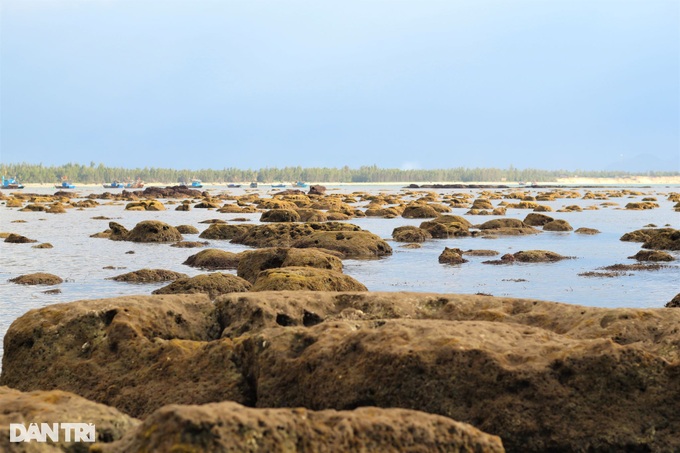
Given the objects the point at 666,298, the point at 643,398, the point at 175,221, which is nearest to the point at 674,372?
the point at 643,398

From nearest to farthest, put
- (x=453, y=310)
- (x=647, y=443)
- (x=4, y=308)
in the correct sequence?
(x=647, y=443) → (x=453, y=310) → (x=4, y=308)

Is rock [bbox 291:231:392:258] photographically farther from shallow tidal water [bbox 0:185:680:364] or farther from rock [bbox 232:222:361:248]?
rock [bbox 232:222:361:248]

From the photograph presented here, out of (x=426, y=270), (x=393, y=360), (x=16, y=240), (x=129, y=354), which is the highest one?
(x=393, y=360)

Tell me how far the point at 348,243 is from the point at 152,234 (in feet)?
43.9

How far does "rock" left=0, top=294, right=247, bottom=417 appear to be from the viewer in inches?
385

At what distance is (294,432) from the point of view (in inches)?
237

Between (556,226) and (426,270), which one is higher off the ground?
(426,270)

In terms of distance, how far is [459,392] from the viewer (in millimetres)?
8727

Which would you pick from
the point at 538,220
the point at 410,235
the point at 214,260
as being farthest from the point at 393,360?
the point at 538,220

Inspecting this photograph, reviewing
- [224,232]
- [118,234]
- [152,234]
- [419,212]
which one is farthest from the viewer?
[419,212]

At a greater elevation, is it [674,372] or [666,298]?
[674,372]

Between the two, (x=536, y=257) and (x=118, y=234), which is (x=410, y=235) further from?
(x=118, y=234)

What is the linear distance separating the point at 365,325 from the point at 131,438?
432 centimetres

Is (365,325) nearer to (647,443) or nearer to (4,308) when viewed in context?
(647,443)
